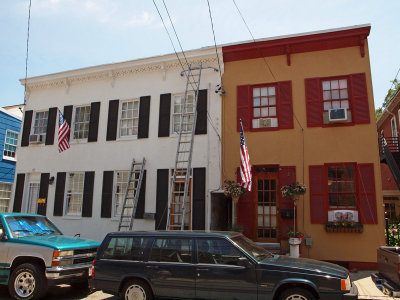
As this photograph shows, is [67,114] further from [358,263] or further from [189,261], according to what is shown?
[358,263]

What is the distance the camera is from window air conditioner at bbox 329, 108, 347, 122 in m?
10.7

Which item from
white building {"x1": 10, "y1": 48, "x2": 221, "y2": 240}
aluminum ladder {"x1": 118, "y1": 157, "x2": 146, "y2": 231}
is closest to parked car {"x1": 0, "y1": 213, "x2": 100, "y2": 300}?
aluminum ladder {"x1": 118, "y1": 157, "x2": 146, "y2": 231}

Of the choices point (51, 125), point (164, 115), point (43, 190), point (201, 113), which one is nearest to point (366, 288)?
point (201, 113)

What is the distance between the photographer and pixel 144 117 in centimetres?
1340

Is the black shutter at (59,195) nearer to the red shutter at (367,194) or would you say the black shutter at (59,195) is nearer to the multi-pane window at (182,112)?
the multi-pane window at (182,112)

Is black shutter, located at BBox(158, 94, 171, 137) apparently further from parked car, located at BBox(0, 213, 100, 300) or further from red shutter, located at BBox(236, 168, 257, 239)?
parked car, located at BBox(0, 213, 100, 300)

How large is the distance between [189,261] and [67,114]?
11.1 metres

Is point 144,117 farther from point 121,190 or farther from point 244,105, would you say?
point 244,105

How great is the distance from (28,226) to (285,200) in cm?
762

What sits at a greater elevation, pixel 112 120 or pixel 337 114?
pixel 112 120

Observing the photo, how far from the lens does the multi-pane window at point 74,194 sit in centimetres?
1380

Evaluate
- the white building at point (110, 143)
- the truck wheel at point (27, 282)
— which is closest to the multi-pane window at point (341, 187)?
the white building at point (110, 143)

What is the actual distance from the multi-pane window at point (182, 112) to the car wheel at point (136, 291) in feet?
23.9

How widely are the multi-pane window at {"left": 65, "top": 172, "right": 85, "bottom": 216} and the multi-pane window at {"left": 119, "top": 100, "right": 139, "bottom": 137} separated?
2.61 meters
